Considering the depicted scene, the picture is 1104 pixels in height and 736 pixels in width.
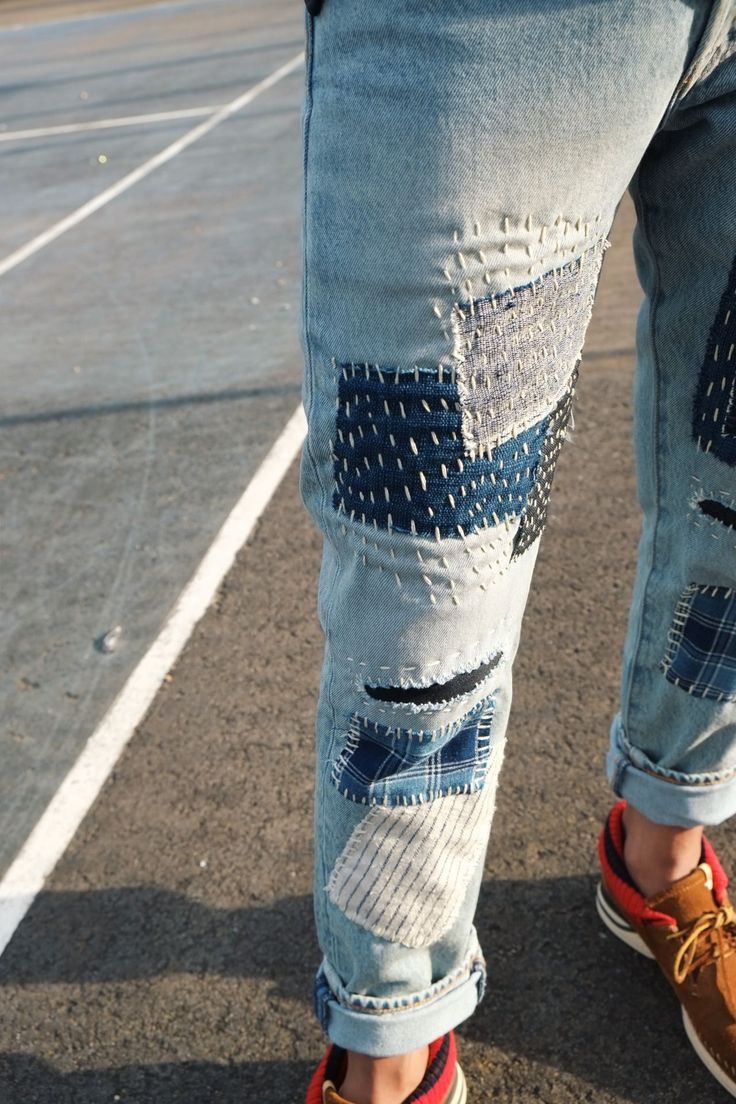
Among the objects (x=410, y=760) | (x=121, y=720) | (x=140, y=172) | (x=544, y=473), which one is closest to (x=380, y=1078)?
(x=410, y=760)

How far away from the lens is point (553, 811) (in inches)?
85.8

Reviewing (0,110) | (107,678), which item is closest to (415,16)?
(107,678)

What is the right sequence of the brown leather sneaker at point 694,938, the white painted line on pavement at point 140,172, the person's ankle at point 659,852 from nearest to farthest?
the brown leather sneaker at point 694,938 → the person's ankle at point 659,852 → the white painted line on pavement at point 140,172

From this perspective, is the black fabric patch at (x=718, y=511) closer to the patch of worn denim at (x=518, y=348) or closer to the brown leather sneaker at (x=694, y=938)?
the patch of worn denim at (x=518, y=348)

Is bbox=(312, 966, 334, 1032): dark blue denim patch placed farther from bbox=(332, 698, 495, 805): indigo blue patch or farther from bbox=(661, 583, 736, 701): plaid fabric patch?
bbox=(661, 583, 736, 701): plaid fabric patch

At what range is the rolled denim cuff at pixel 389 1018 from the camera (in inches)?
56.3

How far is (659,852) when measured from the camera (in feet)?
5.87

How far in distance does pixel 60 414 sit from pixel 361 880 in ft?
10.2

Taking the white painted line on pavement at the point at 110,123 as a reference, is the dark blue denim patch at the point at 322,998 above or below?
above

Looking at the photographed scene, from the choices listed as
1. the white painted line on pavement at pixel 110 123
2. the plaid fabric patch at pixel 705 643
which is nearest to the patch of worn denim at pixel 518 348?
the plaid fabric patch at pixel 705 643

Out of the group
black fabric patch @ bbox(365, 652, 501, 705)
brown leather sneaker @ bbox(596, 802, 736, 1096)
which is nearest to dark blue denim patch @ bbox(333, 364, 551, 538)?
black fabric patch @ bbox(365, 652, 501, 705)

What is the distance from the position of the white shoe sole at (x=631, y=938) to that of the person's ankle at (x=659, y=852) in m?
0.09

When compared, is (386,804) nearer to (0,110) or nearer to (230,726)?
(230,726)

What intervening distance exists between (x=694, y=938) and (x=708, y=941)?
0.02m
